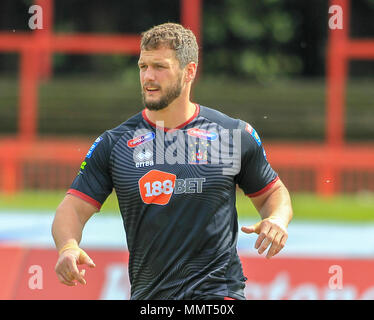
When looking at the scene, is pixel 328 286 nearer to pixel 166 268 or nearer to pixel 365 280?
pixel 365 280

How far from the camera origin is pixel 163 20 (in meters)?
21.9

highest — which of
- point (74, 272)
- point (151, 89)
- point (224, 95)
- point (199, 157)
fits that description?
point (151, 89)

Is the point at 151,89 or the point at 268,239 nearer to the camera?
the point at 268,239

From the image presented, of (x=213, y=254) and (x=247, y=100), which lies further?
(x=247, y=100)

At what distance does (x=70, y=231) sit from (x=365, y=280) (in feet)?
12.5

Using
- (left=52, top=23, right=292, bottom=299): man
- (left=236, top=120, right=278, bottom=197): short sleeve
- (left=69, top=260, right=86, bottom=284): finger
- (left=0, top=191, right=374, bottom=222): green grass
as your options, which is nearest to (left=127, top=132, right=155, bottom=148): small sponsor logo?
(left=52, top=23, right=292, bottom=299): man

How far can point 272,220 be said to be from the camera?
438cm

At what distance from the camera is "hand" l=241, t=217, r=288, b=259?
4.29m

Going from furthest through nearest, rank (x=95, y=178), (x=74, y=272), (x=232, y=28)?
(x=232, y=28) → (x=95, y=178) → (x=74, y=272)

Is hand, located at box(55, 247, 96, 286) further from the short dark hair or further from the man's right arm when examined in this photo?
the short dark hair

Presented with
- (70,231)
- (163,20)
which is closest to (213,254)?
(70,231)

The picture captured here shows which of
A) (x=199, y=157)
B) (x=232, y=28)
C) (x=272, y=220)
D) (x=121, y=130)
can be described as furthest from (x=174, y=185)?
(x=232, y=28)

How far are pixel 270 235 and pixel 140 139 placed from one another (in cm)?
88

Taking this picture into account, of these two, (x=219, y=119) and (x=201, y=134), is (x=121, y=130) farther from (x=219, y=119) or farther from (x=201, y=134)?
(x=219, y=119)
